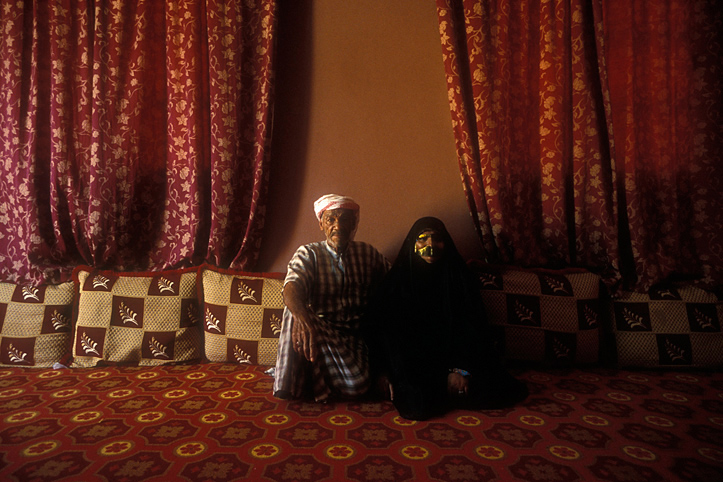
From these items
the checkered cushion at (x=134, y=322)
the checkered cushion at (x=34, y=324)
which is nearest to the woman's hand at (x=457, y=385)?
the checkered cushion at (x=134, y=322)

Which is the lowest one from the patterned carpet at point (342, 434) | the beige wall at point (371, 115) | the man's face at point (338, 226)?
the patterned carpet at point (342, 434)

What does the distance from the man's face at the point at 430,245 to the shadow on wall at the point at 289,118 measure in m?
0.92

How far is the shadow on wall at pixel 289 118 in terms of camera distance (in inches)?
93.7

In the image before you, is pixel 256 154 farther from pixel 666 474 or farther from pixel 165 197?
pixel 666 474

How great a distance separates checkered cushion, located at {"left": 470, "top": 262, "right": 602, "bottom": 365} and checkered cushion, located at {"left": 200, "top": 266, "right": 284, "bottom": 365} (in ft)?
4.02

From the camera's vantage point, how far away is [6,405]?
1645mm

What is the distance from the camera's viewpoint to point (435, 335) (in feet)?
6.07

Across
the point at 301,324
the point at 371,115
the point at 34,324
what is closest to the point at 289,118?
the point at 371,115

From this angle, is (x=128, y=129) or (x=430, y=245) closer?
(x=430, y=245)

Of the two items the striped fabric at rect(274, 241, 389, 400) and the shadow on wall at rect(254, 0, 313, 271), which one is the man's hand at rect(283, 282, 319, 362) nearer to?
the striped fabric at rect(274, 241, 389, 400)

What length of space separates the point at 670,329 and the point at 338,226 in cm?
191

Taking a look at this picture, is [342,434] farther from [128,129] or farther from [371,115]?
[128,129]

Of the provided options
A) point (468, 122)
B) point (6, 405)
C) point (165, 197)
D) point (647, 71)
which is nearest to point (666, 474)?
point (468, 122)

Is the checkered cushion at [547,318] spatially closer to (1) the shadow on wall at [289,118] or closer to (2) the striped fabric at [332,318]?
(2) the striped fabric at [332,318]
